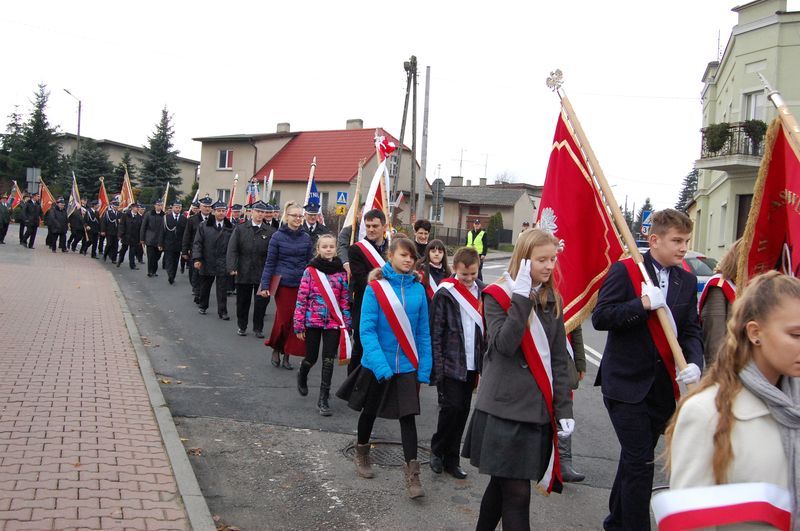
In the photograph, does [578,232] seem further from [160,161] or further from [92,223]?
[160,161]

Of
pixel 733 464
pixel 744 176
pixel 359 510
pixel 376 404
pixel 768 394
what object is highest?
pixel 744 176

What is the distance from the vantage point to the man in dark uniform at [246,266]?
468 inches

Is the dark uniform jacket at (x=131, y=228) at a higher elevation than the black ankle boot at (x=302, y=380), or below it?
higher

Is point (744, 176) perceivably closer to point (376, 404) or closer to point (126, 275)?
point (126, 275)

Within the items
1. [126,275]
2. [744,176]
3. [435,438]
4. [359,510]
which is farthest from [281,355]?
[744,176]

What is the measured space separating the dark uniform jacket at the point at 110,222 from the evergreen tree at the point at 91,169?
33026 mm

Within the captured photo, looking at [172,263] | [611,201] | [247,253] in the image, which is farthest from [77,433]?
[172,263]

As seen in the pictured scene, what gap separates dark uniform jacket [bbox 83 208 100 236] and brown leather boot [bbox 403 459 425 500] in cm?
2363

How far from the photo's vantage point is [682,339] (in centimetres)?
452

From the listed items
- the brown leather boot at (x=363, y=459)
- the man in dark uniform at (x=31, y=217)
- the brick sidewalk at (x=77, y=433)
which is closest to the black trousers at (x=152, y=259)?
the brick sidewalk at (x=77, y=433)

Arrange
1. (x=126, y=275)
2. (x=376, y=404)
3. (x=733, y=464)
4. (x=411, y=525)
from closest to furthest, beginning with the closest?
(x=733, y=464) → (x=411, y=525) → (x=376, y=404) → (x=126, y=275)

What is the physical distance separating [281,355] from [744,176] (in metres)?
22.7

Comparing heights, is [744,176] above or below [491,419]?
above

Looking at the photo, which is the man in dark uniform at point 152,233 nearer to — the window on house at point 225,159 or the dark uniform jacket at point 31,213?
the dark uniform jacket at point 31,213
